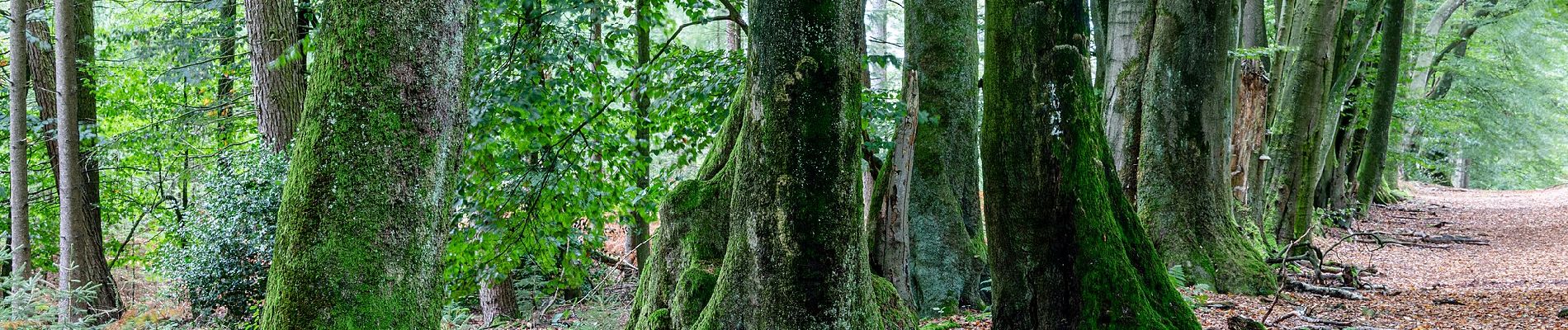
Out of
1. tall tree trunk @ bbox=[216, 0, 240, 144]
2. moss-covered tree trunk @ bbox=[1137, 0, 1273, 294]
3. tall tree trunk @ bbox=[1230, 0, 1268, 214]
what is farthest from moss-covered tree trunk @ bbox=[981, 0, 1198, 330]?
tall tree trunk @ bbox=[216, 0, 240, 144]

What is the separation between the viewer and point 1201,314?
7.00 m

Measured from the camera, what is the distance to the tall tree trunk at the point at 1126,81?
841 cm

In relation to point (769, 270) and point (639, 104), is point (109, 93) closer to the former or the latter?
point (639, 104)

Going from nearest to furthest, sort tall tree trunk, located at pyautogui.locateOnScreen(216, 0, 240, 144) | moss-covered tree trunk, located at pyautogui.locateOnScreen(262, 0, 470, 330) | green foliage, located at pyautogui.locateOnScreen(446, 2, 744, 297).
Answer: moss-covered tree trunk, located at pyautogui.locateOnScreen(262, 0, 470, 330), green foliage, located at pyautogui.locateOnScreen(446, 2, 744, 297), tall tree trunk, located at pyautogui.locateOnScreen(216, 0, 240, 144)

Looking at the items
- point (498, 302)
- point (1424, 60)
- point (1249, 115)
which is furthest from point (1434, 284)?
point (1424, 60)

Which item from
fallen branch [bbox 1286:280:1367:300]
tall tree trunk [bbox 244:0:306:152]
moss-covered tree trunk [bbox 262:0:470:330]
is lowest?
fallen branch [bbox 1286:280:1367:300]

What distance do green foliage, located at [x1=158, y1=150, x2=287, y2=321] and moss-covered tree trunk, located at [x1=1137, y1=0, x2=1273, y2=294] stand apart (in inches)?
374

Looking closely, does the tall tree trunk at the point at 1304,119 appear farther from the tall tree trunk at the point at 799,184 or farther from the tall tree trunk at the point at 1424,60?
the tall tree trunk at the point at 799,184

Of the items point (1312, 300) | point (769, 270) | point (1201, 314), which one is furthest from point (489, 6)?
point (1312, 300)

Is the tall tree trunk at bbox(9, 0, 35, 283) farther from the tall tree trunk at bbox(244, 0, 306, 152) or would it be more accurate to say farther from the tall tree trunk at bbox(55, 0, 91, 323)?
the tall tree trunk at bbox(244, 0, 306, 152)

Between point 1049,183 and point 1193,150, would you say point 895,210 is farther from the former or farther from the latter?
point 1193,150

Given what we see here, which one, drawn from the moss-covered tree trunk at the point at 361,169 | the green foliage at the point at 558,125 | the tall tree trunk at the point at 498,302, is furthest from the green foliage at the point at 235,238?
the moss-covered tree trunk at the point at 361,169

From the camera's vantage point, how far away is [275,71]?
11273 millimetres

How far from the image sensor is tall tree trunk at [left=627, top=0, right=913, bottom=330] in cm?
421
